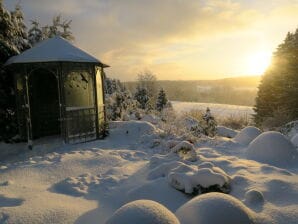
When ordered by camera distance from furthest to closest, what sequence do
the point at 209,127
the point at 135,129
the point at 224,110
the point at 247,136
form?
the point at 224,110 → the point at 209,127 → the point at 135,129 → the point at 247,136

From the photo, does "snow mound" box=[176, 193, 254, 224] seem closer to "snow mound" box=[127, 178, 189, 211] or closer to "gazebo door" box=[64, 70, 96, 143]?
"snow mound" box=[127, 178, 189, 211]

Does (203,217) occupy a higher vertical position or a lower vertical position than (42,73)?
lower

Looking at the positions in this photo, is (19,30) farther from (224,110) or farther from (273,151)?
(224,110)

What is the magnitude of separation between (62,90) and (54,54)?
1182mm

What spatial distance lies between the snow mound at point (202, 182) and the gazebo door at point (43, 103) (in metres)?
7.59

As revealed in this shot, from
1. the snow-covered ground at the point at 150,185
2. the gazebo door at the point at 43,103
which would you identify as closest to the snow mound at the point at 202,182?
the snow-covered ground at the point at 150,185

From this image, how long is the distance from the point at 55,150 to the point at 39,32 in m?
9.51

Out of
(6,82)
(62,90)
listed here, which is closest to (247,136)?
(62,90)

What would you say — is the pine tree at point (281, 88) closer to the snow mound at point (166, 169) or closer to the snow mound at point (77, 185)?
the snow mound at point (166, 169)

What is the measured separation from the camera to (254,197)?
14.9ft

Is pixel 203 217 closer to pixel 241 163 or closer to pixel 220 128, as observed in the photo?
pixel 241 163

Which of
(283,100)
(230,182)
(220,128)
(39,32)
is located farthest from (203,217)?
(283,100)

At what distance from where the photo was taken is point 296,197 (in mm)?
4684

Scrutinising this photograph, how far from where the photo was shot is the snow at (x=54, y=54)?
8875mm
